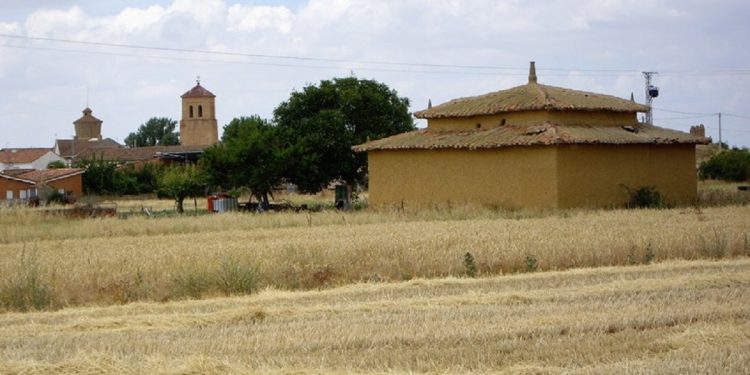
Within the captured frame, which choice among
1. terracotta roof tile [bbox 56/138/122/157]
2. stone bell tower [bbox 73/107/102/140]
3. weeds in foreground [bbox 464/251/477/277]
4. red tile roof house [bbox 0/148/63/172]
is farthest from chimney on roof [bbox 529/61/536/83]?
stone bell tower [bbox 73/107/102/140]

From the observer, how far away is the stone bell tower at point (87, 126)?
145 meters

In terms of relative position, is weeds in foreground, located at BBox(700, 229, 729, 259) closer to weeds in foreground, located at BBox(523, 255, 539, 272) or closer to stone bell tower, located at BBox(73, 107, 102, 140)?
weeds in foreground, located at BBox(523, 255, 539, 272)

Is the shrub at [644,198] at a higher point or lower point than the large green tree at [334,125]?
lower

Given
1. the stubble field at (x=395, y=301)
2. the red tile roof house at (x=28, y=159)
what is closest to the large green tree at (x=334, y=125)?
the stubble field at (x=395, y=301)

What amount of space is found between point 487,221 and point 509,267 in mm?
11213

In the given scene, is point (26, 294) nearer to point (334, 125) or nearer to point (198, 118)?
point (334, 125)

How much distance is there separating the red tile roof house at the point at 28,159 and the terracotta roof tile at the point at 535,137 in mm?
82642

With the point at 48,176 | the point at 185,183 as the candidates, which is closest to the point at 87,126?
the point at 48,176

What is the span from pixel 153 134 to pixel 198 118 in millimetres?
48247

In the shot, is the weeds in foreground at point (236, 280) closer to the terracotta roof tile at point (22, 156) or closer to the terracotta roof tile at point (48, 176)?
the terracotta roof tile at point (48, 176)

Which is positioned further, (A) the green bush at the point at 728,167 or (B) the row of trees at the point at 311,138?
(A) the green bush at the point at 728,167

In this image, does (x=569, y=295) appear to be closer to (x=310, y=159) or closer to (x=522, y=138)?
(x=522, y=138)

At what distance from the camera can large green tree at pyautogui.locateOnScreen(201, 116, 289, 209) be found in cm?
4884

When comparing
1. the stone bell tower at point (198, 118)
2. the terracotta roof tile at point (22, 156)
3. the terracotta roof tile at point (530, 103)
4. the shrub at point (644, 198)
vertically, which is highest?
the stone bell tower at point (198, 118)
